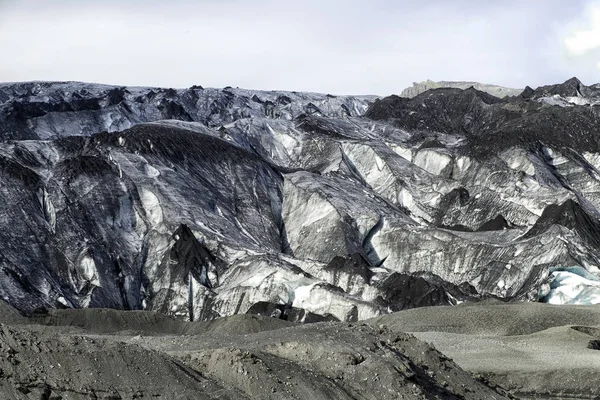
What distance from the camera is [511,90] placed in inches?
5950

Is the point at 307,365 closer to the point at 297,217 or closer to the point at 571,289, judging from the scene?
the point at 571,289

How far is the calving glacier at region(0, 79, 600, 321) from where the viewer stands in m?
58.3

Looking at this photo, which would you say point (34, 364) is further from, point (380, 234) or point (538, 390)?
point (380, 234)

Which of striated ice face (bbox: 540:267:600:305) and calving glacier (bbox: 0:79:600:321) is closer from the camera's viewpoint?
striated ice face (bbox: 540:267:600:305)

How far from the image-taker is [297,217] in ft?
238

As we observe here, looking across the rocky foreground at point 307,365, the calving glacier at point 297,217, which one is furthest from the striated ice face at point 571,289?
the rocky foreground at point 307,365

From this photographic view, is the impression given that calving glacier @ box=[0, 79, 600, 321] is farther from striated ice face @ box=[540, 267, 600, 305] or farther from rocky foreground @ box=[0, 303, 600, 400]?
rocky foreground @ box=[0, 303, 600, 400]

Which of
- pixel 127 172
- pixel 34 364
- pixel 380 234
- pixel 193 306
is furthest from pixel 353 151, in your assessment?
pixel 34 364

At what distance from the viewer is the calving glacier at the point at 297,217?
58.3 meters

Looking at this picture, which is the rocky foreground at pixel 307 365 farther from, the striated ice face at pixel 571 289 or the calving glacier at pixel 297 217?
the calving glacier at pixel 297 217

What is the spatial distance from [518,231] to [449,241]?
13.9 feet

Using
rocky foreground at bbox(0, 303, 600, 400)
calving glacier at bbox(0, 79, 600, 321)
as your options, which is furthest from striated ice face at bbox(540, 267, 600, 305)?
rocky foreground at bbox(0, 303, 600, 400)

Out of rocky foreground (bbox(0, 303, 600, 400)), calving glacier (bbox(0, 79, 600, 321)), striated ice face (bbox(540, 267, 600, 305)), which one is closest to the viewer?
rocky foreground (bbox(0, 303, 600, 400))

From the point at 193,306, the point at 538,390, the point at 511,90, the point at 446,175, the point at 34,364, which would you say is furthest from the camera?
the point at 511,90
